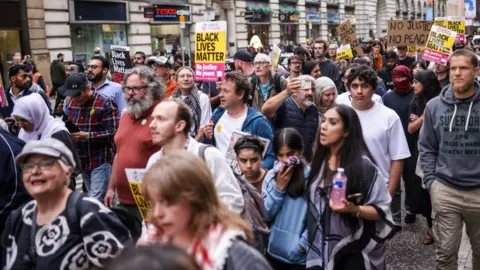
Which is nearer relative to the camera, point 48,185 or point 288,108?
point 48,185

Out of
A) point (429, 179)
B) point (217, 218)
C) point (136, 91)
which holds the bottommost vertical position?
point (429, 179)

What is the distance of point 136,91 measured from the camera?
15.1 feet

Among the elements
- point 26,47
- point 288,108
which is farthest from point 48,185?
point 26,47

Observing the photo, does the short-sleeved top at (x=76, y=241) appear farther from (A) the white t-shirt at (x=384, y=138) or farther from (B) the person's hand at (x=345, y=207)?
(A) the white t-shirt at (x=384, y=138)

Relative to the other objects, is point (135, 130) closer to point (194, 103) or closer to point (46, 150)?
point (46, 150)

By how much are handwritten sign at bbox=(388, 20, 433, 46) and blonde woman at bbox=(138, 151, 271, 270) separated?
11.2 m

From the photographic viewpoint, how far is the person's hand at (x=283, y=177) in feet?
12.0

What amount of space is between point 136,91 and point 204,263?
271cm

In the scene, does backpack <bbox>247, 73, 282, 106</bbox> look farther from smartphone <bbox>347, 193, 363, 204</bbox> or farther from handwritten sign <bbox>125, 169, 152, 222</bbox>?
smartphone <bbox>347, 193, 363, 204</bbox>

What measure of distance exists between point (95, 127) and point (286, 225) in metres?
3.05

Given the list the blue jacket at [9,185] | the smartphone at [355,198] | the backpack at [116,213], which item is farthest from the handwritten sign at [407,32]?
the backpack at [116,213]

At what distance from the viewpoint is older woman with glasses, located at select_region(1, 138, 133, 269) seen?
272 centimetres

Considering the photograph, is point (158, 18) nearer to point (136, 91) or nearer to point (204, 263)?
point (136, 91)

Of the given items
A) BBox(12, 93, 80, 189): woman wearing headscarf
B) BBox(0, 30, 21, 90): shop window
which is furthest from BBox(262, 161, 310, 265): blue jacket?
BBox(0, 30, 21, 90): shop window
